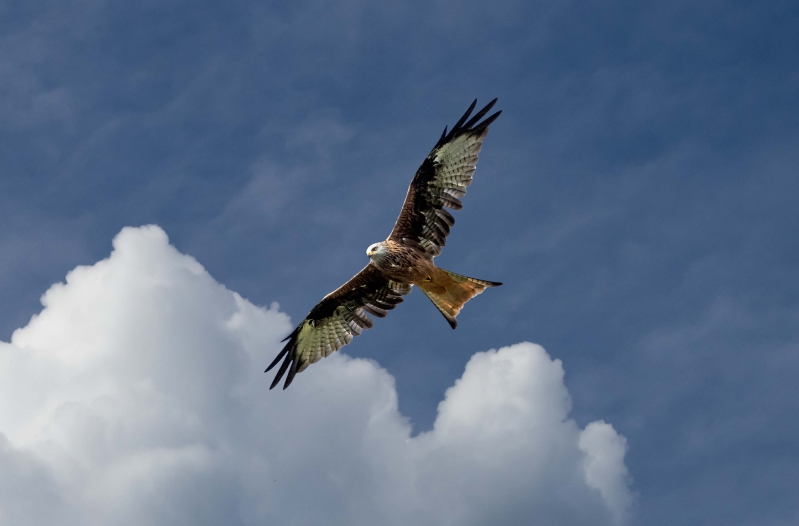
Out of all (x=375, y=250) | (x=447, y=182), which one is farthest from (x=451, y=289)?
(x=447, y=182)

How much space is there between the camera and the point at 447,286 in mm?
18922

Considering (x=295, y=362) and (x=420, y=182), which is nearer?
(x=420, y=182)

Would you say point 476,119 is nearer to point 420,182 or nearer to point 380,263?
point 420,182

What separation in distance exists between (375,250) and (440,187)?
5.90ft

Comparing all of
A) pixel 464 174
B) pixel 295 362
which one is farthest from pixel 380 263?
pixel 295 362

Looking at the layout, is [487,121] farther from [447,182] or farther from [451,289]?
[451,289]

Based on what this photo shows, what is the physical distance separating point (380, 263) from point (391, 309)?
84.5 inches

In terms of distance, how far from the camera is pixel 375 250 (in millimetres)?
18844

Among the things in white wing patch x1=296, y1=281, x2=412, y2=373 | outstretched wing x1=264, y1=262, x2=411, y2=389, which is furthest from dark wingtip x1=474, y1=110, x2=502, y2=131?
white wing patch x1=296, y1=281, x2=412, y2=373

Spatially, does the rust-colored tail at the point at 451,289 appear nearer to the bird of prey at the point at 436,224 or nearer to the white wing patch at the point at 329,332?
the bird of prey at the point at 436,224

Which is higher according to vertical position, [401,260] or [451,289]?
[401,260]

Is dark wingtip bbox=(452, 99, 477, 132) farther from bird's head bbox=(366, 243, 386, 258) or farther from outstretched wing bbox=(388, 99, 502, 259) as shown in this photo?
bird's head bbox=(366, 243, 386, 258)

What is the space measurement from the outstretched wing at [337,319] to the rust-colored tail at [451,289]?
4.18 ft

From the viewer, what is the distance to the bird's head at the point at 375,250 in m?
18.8
